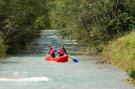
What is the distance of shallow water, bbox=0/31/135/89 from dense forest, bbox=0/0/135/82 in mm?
3013

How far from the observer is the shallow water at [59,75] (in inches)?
888

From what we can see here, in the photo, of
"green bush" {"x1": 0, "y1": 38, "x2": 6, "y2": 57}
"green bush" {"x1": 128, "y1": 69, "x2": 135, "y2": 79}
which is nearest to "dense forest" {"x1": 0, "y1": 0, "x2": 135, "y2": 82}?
"green bush" {"x1": 0, "y1": 38, "x2": 6, "y2": 57}

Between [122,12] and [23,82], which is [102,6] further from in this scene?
[23,82]

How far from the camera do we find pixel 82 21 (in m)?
38.2

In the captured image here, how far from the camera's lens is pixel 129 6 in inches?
1507

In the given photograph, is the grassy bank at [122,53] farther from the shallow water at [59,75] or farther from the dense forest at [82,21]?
the dense forest at [82,21]

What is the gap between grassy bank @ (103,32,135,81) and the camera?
89.6 feet

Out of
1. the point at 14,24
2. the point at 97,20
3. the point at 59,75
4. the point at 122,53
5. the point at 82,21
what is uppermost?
the point at 97,20

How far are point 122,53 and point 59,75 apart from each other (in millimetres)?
5034

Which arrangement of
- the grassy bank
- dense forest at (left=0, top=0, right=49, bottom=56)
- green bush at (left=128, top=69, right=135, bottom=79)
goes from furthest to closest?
1. dense forest at (left=0, top=0, right=49, bottom=56)
2. the grassy bank
3. green bush at (left=128, top=69, right=135, bottom=79)

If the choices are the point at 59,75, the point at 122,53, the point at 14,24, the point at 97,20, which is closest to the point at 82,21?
the point at 97,20

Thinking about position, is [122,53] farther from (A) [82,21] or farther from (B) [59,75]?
(A) [82,21]

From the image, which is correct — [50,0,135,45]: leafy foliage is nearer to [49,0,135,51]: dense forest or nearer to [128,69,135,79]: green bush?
[49,0,135,51]: dense forest

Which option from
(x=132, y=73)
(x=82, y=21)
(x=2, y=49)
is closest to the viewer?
(x=132, y=73)
